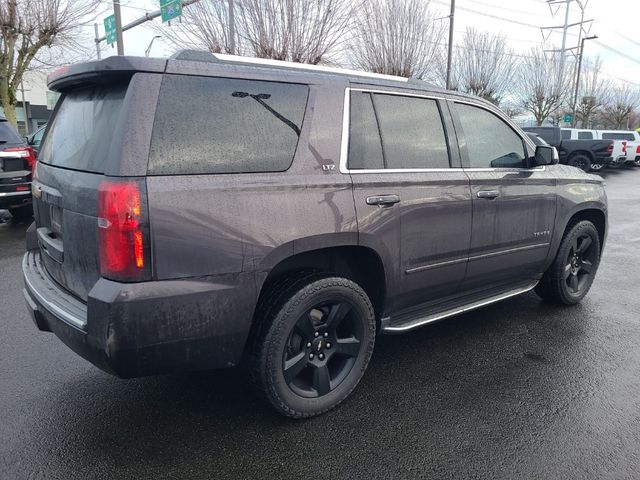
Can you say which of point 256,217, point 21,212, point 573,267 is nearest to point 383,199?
point 256,217

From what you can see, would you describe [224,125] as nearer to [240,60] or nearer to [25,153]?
[240,60]

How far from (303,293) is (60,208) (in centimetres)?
133

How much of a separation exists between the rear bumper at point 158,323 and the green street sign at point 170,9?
11.8 metres

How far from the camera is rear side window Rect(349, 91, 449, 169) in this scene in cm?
293

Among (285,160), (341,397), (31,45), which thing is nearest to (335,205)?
(285,160)

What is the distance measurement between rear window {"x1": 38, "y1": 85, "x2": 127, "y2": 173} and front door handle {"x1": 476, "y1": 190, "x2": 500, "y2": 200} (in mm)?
2370

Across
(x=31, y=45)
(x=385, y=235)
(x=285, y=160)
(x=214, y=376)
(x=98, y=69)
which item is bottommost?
(x=214, y=376)

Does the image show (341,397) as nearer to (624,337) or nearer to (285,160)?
(285,160)

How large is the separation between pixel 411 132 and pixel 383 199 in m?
0.60

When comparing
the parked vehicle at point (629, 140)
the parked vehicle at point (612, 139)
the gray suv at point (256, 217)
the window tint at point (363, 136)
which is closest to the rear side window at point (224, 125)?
the gray suv at point (256, 217)

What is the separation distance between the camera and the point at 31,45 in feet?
52.4

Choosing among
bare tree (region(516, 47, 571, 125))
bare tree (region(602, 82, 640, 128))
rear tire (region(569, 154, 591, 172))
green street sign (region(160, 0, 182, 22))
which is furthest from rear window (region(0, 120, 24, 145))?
bare tree (region(602, 82, 640, 128))

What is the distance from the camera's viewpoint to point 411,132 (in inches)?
127

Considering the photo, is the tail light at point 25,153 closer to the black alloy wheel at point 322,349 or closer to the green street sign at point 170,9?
the black alloy wheel at point 322,349
